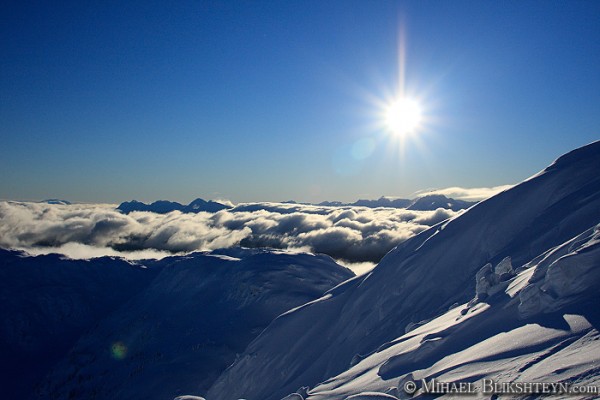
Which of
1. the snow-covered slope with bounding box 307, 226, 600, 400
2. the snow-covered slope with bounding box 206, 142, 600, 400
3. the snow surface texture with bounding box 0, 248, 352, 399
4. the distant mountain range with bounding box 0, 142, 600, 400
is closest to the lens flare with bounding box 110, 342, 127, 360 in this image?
the snow surface texture with bounding box 0, 248, 352, 399

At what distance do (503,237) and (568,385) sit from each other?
124 ft

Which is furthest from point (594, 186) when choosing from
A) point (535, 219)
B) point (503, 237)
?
point (503, 237)

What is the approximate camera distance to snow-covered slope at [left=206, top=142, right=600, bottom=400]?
42031 mm

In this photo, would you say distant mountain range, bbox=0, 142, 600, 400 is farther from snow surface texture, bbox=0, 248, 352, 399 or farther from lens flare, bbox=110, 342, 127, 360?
lens flare, bbox=110, 342, 127, 360

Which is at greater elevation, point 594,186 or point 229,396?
point 594,186

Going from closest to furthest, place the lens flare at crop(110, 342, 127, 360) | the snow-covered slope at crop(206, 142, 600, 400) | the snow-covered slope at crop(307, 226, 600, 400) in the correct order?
the snow-covered slope at crop(307, 226, 600, 400), the snow-covered slope at crop(206, 142, 600, 400), the lens flare at crop(110, 342, 127, 360)

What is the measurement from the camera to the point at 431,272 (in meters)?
49.9

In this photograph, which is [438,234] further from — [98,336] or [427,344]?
[98,336]

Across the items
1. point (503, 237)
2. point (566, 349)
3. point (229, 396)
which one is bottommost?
point (229, 396)

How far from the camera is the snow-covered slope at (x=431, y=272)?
4203cm

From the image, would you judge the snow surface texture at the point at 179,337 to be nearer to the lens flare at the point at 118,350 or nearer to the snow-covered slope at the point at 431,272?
the lens flare at the point at 118,350

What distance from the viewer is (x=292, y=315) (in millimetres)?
68438

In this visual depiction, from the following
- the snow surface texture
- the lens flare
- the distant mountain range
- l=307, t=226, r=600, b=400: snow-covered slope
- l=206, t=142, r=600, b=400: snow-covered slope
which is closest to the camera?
l=307, t=226, r=600, b=400: snow-covered slope

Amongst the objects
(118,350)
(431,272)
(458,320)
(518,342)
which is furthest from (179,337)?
(518,342)
